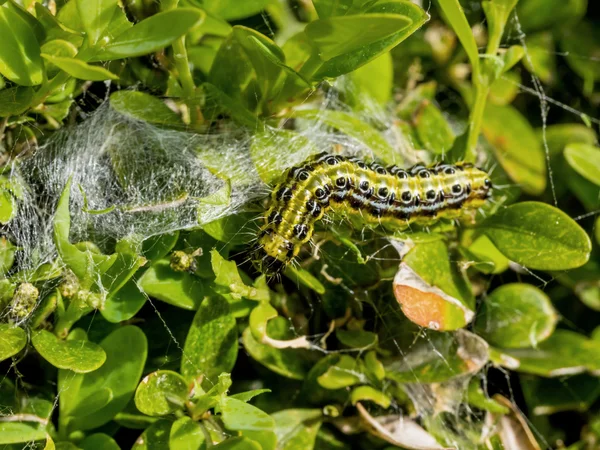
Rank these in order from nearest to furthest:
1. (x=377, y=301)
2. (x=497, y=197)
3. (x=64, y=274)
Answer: (x=64, y=274) < (x=377, y=301) < (x=497, y=197)

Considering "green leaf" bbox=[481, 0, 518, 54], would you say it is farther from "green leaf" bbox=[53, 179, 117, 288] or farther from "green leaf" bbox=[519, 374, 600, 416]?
"green leaf" bbox=[53, 179, 117, 288]

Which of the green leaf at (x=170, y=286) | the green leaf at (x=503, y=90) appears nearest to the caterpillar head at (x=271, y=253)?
the green leaf at (x=170, y=286)

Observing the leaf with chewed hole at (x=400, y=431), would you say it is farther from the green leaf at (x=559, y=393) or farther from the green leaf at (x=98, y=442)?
the green leaf at (x=98, y=442)

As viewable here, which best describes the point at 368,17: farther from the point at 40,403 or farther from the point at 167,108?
the point at 40,403

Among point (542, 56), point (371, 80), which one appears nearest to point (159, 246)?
point (371, 80)

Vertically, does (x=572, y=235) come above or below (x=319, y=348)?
above

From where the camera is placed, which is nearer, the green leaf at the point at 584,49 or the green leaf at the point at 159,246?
the green leaf at the point at 159,246

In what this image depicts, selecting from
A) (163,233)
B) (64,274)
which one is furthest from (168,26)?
(64,274)
